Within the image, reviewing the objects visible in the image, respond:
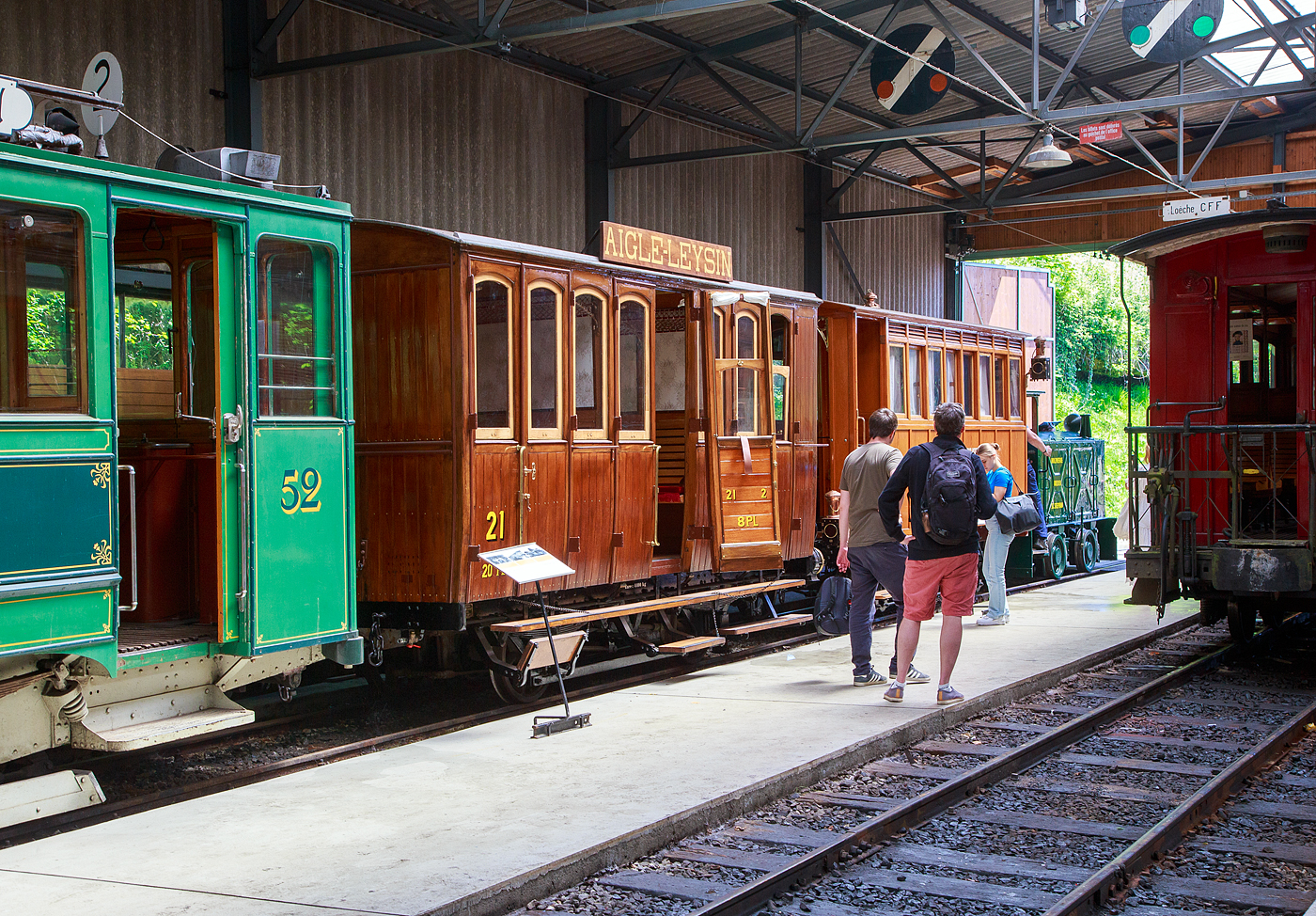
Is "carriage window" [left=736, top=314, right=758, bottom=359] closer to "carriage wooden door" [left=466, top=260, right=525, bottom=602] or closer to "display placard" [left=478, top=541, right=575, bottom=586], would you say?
"carriage wooden door" [left=466, top=260, right=525, bottom=602]

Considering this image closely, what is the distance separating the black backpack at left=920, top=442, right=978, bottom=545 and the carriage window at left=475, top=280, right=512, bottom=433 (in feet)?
9.48

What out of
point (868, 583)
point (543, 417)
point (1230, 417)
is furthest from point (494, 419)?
point (1230, 417)

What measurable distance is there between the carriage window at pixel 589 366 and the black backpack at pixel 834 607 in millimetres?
2259

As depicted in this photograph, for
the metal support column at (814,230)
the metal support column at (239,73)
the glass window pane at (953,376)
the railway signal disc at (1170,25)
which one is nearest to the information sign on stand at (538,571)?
the metal support column at (239,73)

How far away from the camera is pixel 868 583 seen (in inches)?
357

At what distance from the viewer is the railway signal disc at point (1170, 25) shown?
1388cm

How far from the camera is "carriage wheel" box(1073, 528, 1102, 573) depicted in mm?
18859

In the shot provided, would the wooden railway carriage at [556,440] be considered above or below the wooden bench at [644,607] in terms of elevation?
above

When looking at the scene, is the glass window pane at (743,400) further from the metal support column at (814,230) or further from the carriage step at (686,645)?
the metal support column at (814,230)

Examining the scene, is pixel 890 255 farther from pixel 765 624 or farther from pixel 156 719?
pixel 156 719

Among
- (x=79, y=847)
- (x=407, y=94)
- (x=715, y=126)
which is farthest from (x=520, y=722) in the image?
(x=715, y=126)

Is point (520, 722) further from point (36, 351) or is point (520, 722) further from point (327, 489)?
point (36, 351)

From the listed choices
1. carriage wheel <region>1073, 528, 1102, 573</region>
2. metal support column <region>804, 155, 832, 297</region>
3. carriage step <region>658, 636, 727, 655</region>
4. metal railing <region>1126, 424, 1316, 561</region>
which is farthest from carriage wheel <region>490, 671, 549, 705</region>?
metal support column <region>804, 155, 832, 297</region>

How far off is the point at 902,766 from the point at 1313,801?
212cm
